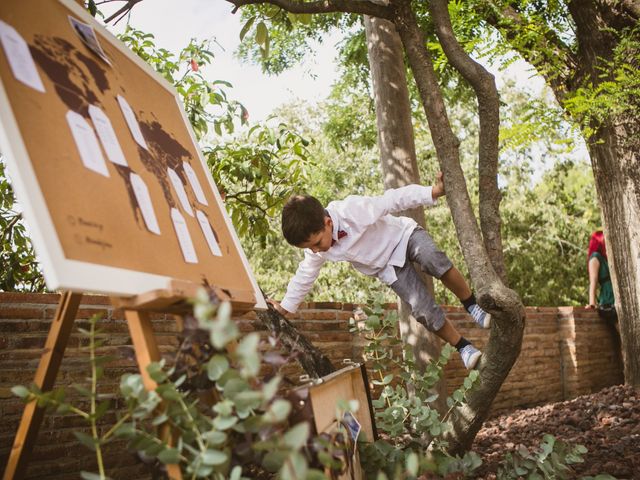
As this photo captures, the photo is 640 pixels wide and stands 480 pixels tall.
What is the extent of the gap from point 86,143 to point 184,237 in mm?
496

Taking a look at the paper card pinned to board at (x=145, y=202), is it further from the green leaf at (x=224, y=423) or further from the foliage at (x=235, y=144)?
the foliage at (x=235, y=144)

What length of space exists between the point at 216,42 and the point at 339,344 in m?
2.84

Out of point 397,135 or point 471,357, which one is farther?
point 397,135

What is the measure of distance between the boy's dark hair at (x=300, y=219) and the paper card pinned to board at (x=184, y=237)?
4.44ft

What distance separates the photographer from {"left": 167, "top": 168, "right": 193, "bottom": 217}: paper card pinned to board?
7.84ft

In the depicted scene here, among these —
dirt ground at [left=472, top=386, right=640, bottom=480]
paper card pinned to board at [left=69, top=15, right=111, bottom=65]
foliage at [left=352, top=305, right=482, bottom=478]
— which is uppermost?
paper card pinned to board at [left=69, top=15, right=111, bottom=65]

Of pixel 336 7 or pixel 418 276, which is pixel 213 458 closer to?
pixel 418 276

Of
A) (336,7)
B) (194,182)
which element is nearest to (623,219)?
(336,7)

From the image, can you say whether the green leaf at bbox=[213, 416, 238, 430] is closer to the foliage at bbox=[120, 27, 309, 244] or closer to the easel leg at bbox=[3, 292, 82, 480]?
the easel leg at bbox=[3, 292, 82, 480]

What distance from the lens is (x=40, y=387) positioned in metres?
2.10

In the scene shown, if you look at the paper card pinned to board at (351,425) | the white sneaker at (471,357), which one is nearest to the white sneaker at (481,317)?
the white sneaker at (471,357)

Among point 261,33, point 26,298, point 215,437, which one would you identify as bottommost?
point 215,437

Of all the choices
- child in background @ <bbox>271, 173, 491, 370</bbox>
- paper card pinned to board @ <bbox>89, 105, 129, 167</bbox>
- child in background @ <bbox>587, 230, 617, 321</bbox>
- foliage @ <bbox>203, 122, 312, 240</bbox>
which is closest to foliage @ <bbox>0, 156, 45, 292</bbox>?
foliage @ <bbox>203, 122, 312, 240</bbox>

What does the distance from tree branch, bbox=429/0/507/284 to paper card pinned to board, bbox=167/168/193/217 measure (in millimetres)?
1726
